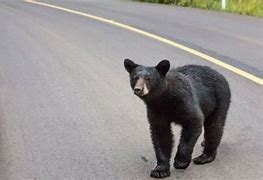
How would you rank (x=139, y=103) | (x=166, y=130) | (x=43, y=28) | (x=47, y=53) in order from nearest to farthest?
(x=166, y=130) < (x=139, y=103) < (x=47, y=53) < (x=43, y=28)

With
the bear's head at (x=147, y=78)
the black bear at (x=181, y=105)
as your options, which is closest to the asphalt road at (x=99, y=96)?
the black bear at (x=181, y=105)

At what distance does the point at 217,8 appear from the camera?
1977 cm

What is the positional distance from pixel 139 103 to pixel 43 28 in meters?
7.92

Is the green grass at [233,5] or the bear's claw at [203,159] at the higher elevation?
the bear's claw at [203,159]

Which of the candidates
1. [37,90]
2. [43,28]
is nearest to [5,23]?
[43,28]

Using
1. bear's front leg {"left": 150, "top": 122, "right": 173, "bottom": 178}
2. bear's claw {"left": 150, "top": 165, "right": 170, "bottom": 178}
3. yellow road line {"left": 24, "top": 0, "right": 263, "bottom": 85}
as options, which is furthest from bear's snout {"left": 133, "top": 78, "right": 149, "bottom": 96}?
yellow road line {"left": 24, "top": 0, "right": 263, "bottom": 85}

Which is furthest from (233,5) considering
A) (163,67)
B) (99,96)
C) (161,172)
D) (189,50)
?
(163,67)

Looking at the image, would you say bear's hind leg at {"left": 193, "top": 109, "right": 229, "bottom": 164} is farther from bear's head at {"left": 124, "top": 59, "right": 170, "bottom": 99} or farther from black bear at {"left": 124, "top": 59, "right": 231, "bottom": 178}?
bear's head at {"left": 124, "top": 59, "right": 170, "bottom": 99}

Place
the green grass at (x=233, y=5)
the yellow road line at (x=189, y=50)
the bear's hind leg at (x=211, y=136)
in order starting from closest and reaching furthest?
the bear's hind leg at (x=211, y=136) < the yellow road line at (x=189, y=50) < the green grass at (x=233, y=5)

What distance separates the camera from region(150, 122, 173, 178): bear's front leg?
5652mm

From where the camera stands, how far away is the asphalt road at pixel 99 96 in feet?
19.9

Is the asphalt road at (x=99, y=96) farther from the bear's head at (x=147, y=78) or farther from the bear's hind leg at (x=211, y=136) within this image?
the bear's head at (x=147, y=78)

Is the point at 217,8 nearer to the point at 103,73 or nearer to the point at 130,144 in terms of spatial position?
the point at 103,73

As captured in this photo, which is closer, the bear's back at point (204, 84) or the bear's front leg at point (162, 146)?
the bear's front leg at point (162, 146)
